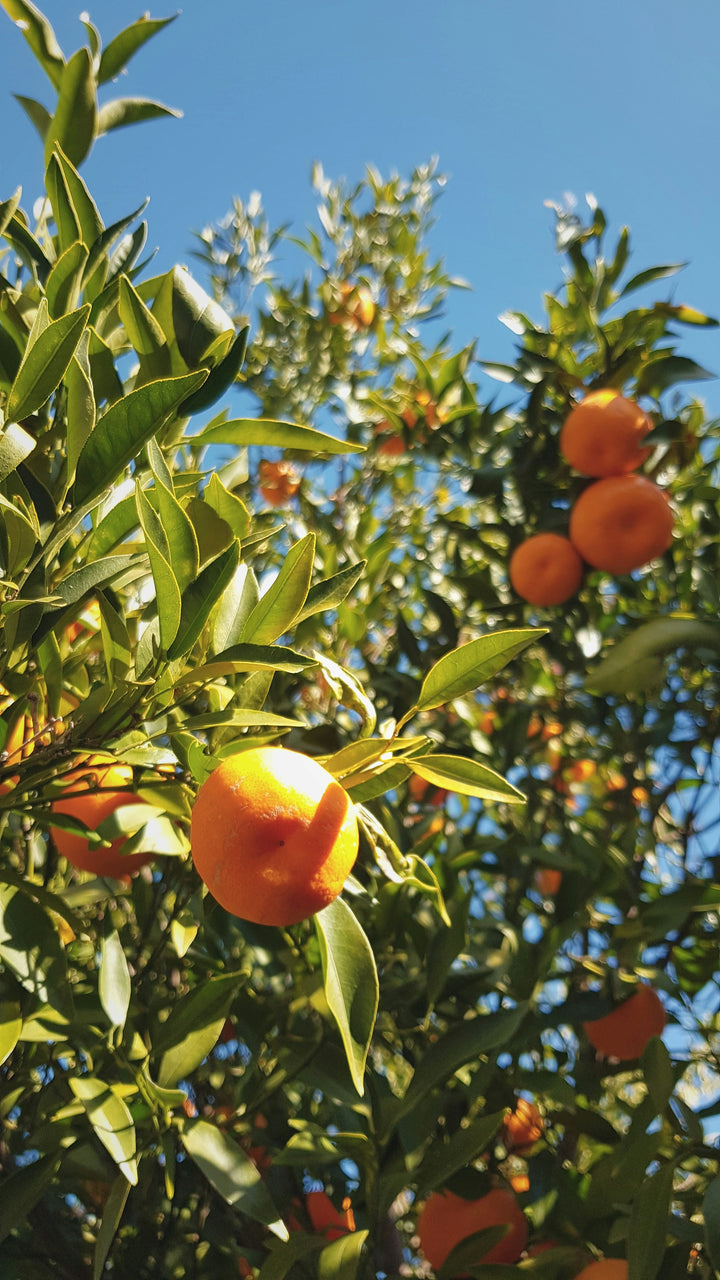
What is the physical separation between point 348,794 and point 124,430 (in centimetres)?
41

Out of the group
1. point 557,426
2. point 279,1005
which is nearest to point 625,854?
point 279,1005

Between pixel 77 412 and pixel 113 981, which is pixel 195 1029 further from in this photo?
pixel 77 412

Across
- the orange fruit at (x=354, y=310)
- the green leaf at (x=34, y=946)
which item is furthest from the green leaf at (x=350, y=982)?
the orange fruit at (x=354, y=310)

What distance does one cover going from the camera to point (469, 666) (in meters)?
0.89

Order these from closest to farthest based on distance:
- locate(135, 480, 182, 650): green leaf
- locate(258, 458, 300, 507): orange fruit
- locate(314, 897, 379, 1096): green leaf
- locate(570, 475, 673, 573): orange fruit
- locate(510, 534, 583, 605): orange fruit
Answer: locate(135, 480, 182, 650): green leaf, locate(314, 897, 379, 1096): green leaf, locate(570, 475, 673, 573): orange fruit, locate(510, 534, 583, 605): orange fruit, locate(258, 458, 300, 507): orange fruit

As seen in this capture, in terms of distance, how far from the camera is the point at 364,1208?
4.50 ft

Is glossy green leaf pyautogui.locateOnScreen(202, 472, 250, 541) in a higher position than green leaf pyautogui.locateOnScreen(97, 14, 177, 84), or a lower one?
lower

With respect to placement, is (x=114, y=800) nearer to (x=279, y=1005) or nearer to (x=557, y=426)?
(x=279, y=1005)

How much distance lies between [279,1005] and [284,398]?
7.51ft

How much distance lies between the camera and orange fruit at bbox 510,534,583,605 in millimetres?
1969

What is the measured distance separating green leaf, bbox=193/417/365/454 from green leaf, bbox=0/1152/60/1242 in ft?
2.59

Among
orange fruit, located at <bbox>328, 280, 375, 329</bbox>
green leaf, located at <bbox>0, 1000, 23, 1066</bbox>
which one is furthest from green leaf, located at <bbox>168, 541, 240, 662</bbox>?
orange fruit, located at <bbox>328, 280, 375, 329</bbox>

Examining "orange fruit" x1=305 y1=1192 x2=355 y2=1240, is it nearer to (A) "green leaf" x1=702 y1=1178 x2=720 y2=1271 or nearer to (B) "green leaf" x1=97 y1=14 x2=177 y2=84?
(A) "green leaf" x1=702 y1=1178 x2=720 y2=1271

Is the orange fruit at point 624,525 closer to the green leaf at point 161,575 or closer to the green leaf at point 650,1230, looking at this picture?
the green leaf at point 650,1230
